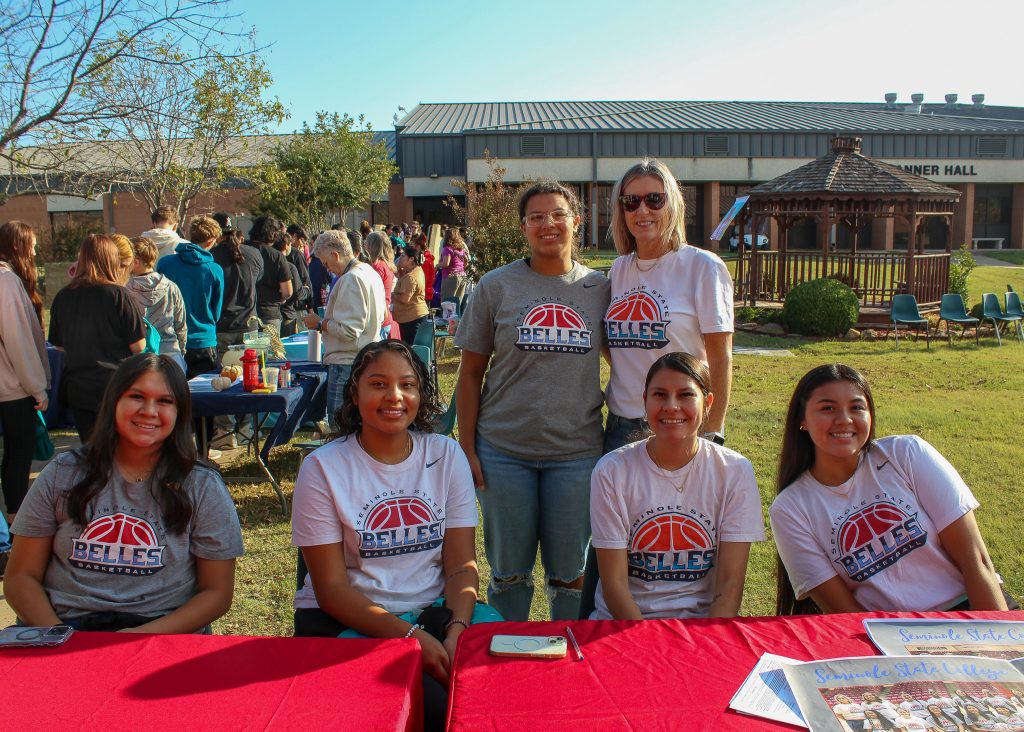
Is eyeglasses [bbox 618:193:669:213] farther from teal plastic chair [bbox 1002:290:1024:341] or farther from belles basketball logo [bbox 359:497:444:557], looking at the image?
teal plastic chair [bbox 1002:290:1024:341]

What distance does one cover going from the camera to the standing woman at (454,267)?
12.9 meters

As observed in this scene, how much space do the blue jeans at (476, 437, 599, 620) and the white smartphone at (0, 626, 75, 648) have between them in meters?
1.51

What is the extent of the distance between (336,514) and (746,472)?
51.9 inches

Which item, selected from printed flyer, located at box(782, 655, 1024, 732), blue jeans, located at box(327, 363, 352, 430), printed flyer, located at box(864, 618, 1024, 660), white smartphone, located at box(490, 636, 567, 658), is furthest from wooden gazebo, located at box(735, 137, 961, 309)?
white smartphone, located at box(490, 636, 567, 658)

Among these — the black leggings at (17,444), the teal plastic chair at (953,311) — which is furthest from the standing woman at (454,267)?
the teal plastic chair at (953,311)

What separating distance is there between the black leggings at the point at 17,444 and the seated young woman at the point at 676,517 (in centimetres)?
382

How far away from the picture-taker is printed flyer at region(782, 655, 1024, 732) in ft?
5.29

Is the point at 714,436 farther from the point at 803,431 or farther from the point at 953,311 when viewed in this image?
the point at 953,311

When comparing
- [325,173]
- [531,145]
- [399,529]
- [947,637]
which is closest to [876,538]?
[947,637]

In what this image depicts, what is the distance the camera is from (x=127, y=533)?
2.45 m

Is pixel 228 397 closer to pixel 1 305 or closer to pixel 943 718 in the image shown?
pixel 1 305

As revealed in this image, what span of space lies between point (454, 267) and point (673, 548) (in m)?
11.2

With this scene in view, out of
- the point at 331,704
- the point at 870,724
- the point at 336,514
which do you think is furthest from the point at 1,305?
the point at 870,724

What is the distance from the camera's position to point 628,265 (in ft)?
Result: 10.1
